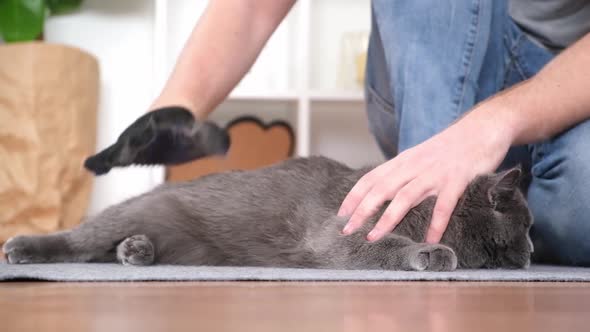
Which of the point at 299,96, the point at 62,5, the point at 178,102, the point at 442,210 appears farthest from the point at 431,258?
the point at 62,5

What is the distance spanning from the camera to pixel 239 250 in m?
1.31

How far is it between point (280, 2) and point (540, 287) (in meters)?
0.99

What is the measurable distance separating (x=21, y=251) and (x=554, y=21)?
1.20m

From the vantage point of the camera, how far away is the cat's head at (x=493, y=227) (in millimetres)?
1313

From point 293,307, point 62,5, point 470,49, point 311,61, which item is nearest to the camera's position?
point 293,307

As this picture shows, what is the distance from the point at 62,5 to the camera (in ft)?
10.1

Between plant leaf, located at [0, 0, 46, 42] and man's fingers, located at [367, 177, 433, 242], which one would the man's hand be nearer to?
man's fingers, located at [367, 177, 433, 242]

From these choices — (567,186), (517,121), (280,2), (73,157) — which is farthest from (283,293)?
(73,157)

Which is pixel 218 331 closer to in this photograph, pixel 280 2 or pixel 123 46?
pixel 280 2

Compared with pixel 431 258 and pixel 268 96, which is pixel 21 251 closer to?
pixel 431 258

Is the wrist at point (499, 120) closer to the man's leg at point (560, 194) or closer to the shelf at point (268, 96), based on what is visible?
the man's leg at point (560, 194)

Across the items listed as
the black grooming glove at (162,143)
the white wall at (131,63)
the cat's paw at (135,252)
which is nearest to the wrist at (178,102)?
the black grooming glove at (162,143)

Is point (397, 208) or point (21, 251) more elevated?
point (397, 208)

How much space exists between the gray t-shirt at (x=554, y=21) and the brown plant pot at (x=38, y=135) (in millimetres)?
1785
